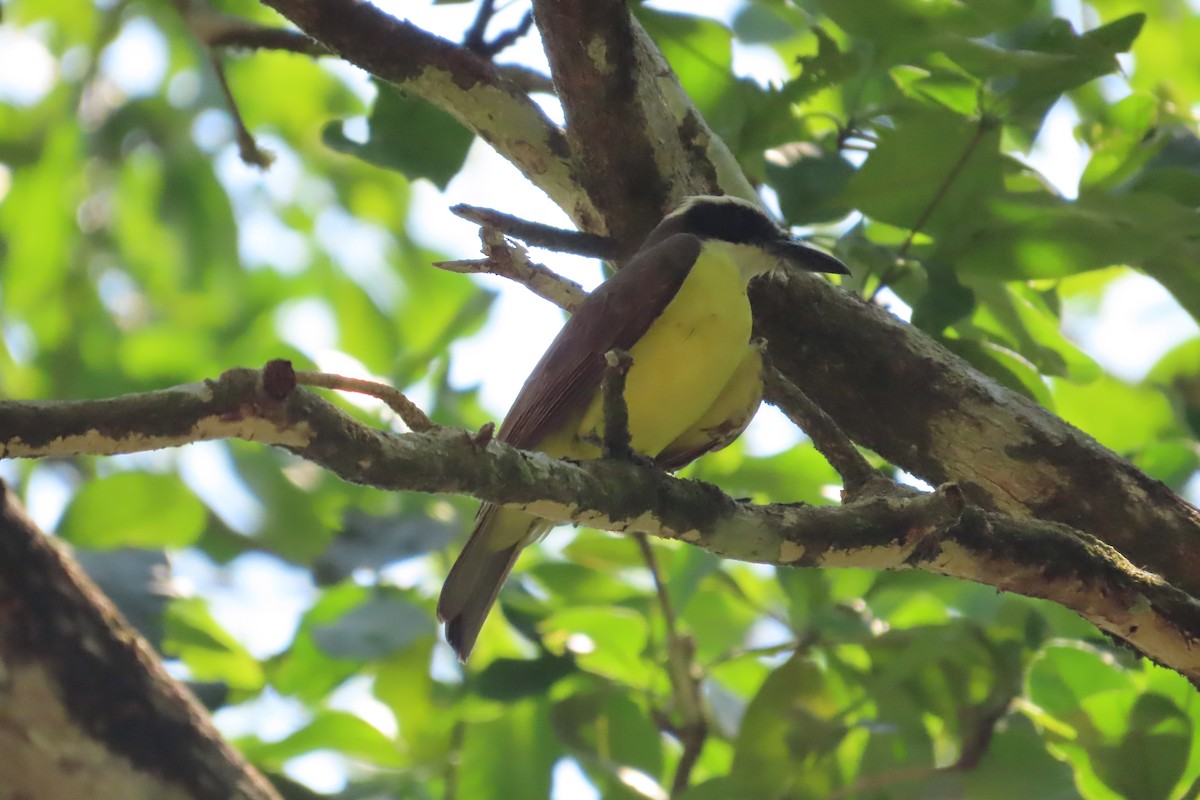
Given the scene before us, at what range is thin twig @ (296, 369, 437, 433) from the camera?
2.04 m

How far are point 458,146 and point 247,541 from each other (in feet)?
7.46

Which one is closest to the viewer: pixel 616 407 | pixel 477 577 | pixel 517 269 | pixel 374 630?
pixel 616 407

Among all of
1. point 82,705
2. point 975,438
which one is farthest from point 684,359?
point 82,705

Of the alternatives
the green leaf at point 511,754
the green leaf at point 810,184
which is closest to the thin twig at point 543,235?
the green leaf at point 810,184

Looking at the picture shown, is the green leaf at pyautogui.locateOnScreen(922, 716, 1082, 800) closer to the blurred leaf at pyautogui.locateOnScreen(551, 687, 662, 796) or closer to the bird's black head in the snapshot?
A: the blurred leaf at pyautogui.locateOnScreen(551, 687, 662, 796)

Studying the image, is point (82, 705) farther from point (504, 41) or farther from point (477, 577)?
point (504, 41)

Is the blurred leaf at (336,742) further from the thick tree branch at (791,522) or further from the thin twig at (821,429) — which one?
the thick tree branch at (791,522)

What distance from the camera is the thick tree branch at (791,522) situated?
2.08 metres

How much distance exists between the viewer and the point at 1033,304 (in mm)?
3963

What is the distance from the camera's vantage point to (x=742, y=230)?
3.83m

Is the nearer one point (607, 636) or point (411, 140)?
point (411, 140)

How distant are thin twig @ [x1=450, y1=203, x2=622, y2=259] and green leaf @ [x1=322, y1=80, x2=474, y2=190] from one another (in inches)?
25.0

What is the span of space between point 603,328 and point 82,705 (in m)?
1.76

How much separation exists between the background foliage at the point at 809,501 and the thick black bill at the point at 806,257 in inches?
2.4
